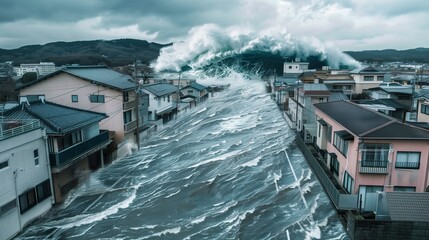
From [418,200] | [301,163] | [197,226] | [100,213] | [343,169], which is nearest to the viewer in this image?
[418,200]

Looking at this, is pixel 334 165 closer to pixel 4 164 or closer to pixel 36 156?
pixel 36 156

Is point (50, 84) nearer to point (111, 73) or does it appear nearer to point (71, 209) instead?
point (111, 73)

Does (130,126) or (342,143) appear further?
(130,126)

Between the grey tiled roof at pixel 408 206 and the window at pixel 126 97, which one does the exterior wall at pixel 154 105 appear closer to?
the window at pixel 126 97

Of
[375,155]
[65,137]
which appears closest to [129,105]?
[65,137]

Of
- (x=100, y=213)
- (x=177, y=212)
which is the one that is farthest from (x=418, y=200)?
(x=100, y=213)
